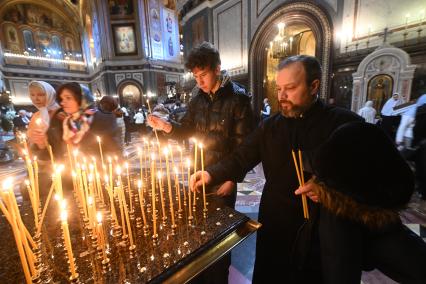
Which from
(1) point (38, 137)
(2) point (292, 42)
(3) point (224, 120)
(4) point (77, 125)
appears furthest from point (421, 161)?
(2) point (292, 42)

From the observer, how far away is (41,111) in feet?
8.04

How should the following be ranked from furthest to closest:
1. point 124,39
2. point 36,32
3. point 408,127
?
point 36,32, point 124,39, point 408,127

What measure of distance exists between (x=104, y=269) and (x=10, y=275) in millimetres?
370

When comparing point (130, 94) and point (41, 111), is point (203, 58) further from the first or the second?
point (130, 94)

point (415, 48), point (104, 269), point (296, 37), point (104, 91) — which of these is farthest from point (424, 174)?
point (104, 91)

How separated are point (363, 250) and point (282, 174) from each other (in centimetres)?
59

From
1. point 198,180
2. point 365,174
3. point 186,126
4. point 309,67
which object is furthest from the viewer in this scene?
point 186,126

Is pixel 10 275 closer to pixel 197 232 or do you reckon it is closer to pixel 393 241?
pixel 197 232

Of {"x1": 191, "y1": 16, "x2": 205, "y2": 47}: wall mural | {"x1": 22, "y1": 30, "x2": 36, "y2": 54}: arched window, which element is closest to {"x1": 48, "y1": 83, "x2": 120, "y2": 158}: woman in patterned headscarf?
{"x1": 191, "y1": 16, "x2": 205, "y2": 47}: wall mural

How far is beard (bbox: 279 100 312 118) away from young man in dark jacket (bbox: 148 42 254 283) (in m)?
0.47

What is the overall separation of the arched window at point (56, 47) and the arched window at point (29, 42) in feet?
5.62

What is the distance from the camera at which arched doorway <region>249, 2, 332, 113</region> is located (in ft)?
25.4

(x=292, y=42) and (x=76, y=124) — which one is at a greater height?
(x=292, y=42)

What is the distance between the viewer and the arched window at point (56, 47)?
23.8m
